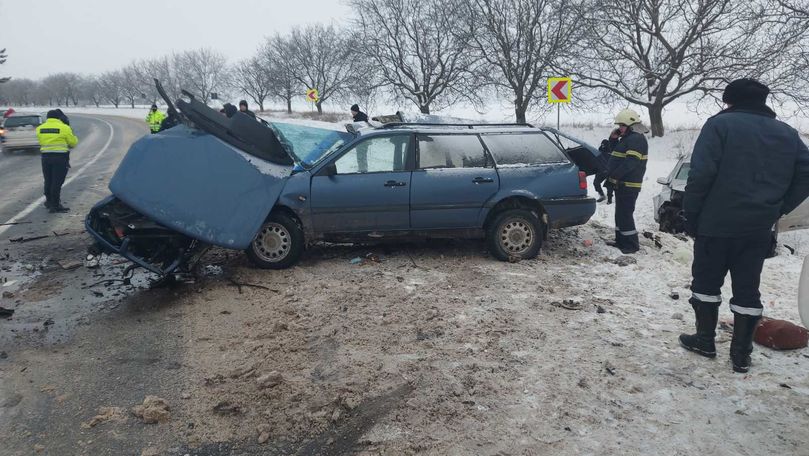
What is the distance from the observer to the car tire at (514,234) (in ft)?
20.4

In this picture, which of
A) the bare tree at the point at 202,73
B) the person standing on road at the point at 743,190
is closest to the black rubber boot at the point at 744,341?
the person standing on road at the point at 743,190

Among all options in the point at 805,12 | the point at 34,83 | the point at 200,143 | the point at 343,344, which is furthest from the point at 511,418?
the point at 34,83

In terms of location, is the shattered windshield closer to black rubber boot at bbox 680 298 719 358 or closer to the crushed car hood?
the crushed car hood

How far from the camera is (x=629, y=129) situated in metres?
6.67

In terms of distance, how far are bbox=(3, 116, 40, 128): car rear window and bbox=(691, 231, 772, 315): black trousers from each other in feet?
77.4

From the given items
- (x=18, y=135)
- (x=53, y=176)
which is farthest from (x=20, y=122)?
(x=53, y=176)

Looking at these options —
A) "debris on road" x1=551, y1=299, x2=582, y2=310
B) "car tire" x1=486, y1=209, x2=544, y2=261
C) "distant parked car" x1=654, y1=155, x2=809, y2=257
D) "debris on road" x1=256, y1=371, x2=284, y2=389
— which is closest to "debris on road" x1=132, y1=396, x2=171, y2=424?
"debris on road" x1=256, y1=371, x2=284, y2=389

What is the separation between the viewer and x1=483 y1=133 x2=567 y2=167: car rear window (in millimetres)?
6305

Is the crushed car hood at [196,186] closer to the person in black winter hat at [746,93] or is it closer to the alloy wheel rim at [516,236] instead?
the alloy wheel rim at [516,236]

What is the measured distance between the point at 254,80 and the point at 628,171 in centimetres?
5929

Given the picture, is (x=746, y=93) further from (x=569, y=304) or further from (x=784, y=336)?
(x=569, y=304)

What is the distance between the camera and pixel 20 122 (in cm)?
2003

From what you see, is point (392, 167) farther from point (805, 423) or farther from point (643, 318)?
point (805, 423)

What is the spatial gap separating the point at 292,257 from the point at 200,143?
1.58m
